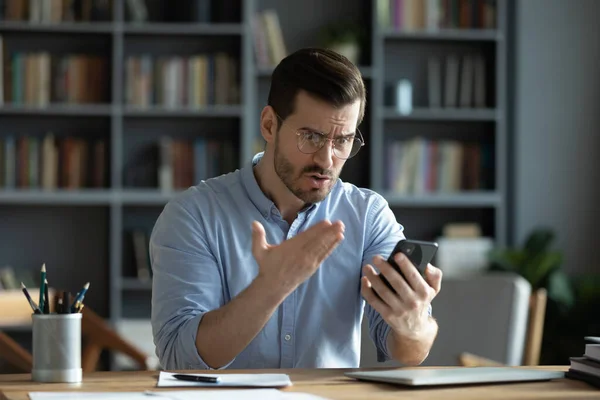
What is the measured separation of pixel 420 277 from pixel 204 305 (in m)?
0.46

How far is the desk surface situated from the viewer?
4.52ft

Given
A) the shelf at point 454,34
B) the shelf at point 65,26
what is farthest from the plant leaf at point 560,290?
the shelf at point 65,26

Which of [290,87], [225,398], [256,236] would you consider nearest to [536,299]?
[290,87]

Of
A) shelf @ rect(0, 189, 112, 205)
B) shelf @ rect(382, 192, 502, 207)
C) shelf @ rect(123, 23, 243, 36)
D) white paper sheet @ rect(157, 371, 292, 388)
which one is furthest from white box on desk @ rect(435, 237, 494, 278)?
white paper sheet @ rect(157, 371, 292, 388)

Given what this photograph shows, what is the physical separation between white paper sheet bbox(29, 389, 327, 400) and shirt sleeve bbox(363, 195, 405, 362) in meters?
0.65

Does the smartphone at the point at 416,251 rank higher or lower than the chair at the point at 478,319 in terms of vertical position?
higher

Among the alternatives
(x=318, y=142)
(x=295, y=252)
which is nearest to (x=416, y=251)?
(x=295, y=252)

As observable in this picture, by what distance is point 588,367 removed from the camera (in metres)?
1.53

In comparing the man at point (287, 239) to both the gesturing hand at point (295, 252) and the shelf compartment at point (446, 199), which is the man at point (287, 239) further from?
the shelf compartment at point (446, 199)

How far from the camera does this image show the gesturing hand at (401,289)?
1620 mm

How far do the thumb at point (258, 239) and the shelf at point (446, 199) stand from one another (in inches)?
135

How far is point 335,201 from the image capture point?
2.12 metres

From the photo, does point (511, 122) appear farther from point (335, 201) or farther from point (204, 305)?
point (204, 305)

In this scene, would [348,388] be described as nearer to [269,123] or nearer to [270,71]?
[269,123]
